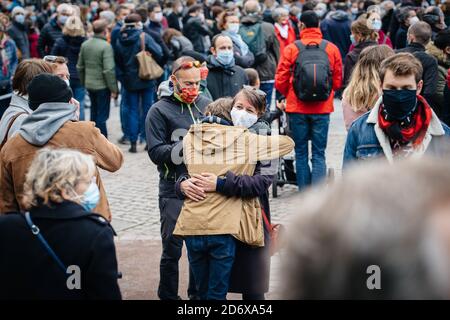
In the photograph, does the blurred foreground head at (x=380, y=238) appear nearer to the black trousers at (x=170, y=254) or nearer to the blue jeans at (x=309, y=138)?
the black trousers at (x=170, y=254)

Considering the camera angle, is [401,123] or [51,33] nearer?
[401,123]

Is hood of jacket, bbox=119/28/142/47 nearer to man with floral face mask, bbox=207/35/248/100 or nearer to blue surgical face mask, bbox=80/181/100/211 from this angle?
man with floral face mask, bbox=207/35/248/100

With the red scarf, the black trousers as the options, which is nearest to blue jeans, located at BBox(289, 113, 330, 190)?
the black trousers

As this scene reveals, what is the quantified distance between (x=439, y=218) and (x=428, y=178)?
8 centimetres

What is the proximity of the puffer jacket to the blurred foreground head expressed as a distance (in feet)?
34.9

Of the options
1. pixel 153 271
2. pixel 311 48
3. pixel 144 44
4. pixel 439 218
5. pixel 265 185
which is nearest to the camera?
pixel 439 218

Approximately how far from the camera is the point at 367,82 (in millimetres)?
6070

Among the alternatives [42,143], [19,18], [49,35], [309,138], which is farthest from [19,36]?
[42,143]

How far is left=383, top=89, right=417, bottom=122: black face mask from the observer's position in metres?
4.36

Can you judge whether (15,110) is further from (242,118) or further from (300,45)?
(300,45)

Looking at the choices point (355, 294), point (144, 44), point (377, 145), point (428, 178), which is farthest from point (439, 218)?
point (144, 44)

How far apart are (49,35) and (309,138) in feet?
22.7
